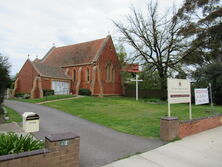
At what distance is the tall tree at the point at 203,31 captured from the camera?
854 inches

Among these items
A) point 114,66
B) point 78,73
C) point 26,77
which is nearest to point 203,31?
point 114,66

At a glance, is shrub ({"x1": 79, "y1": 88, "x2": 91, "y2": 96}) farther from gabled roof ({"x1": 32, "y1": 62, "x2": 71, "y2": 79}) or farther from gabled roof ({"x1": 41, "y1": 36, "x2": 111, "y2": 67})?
gabled roof ({"x1": 41, "y1": 36, "x2": 111, "y2": 67})

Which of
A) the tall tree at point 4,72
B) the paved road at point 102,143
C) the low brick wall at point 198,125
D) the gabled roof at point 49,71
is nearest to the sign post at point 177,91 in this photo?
the low brick wall at point 198,125

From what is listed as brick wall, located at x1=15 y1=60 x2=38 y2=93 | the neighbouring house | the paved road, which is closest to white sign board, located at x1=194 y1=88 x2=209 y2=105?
the paved road

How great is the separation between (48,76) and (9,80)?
14.7 metres

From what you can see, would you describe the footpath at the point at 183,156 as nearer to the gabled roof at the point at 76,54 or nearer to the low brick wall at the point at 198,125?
the low brick wall at the point at 198,125

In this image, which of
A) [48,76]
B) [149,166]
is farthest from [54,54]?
[149,166]

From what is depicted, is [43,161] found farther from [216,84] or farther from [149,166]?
[216,84]

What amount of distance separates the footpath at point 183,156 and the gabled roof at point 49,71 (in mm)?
22830

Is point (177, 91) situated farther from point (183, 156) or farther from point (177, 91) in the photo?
point (183, 156)

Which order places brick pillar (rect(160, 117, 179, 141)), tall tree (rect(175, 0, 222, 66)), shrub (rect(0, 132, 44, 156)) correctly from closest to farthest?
shrub (rect(0, 132, 44, 156)) → brick pillar (rect(160, 117, 179, 141)) → tall tree (rect(175, 0, 222, 66))

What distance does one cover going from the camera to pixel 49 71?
26688mm

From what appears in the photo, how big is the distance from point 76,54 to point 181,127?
27861 mm

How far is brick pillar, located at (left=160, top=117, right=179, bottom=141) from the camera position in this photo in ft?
20.7
